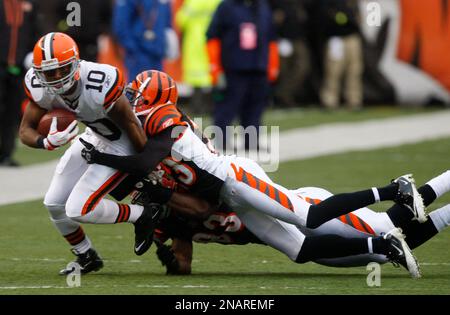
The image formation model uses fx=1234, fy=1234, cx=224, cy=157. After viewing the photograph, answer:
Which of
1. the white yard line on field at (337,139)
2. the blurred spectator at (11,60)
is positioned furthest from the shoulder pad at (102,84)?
the blurred spectator at (11,60)

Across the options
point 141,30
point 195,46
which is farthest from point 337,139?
point 195,46

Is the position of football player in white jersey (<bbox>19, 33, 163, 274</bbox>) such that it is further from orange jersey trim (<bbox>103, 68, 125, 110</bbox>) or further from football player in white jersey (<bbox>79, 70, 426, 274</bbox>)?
football player in white jersey (<bbox>79, 70, 426, 274</bbox>)

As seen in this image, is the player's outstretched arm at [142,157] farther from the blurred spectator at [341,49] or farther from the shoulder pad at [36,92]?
the blurred spectator at [341,49]

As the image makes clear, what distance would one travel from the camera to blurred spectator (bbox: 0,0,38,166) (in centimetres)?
1235

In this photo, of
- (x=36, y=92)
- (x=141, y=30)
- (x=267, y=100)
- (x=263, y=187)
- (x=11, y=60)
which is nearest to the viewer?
(x=263, y=187)

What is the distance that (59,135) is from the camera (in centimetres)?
696

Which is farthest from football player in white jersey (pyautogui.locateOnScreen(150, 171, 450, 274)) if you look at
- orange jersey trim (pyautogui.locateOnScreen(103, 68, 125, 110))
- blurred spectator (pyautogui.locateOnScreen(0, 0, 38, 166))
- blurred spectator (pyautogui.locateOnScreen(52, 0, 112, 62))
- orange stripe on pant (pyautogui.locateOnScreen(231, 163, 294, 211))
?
blurred spectator (pyautogui.locateOnScreen(52, 0, 112, 62))

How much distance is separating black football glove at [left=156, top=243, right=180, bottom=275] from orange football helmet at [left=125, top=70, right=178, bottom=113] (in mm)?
809

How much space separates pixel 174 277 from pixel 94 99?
1104 mm

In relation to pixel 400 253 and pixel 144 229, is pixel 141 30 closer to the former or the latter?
pixel 144 229

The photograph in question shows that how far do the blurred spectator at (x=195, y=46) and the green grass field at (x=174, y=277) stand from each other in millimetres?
7184

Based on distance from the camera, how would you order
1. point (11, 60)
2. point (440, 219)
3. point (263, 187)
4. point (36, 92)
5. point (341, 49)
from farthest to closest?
point (341, 49) < point (11, 60) < point (440, 219) < point (36, 92) < point (263, 187)

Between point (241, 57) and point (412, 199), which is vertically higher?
point (412, 199)
